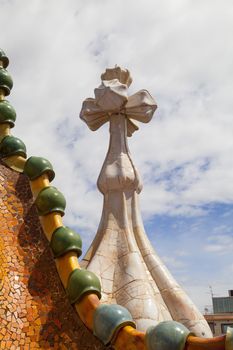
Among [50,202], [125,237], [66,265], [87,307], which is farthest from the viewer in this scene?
[125,237]

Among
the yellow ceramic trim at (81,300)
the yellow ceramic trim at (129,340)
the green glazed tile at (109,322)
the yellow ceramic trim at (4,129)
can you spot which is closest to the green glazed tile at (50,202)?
the yellow ceramic trim at (81,300)

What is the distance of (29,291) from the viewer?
2582mm

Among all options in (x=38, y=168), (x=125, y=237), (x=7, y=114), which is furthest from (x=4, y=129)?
(x=125, y=237)

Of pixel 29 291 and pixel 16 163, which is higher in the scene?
pixel 16 163

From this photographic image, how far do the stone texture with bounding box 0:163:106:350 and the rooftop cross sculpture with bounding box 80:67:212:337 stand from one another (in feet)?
14.4

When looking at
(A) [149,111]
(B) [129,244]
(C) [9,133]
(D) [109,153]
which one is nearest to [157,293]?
(B) [129,244]

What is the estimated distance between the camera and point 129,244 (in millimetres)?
7984

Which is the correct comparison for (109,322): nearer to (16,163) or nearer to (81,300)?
(81,300)

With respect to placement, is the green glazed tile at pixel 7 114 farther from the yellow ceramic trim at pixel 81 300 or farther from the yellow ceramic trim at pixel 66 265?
the yellow ceramic trim at pixel 66 265

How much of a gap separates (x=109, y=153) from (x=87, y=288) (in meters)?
6.89

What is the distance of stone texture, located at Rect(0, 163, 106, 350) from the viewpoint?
2.38m

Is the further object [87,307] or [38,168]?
[38,168]

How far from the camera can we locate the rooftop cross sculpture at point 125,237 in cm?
731

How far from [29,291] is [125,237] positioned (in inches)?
221
